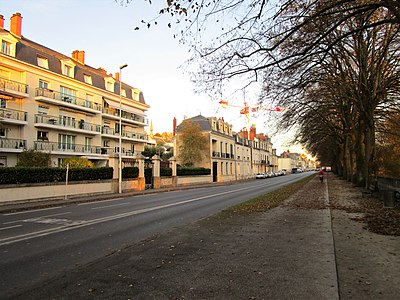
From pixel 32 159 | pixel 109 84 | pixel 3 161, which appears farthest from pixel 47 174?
pixel 109 84

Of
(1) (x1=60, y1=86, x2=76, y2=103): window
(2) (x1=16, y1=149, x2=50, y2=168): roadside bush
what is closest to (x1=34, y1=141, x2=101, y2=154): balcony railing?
(1) (x1=60, y1=86, x2=76, y2=103): window

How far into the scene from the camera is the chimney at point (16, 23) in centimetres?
3241

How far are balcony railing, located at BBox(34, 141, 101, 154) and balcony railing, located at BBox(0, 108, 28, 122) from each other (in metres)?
2.77

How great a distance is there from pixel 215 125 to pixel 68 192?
3758 centimetres

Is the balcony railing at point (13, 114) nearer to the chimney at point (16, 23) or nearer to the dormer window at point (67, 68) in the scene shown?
the dormer window at point (67, 68)

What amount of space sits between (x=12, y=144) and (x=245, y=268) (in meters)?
30.4

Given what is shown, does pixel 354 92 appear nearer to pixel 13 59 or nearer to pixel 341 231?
pixel 341 231

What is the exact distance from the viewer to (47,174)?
63.4ft

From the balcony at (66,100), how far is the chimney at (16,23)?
273 inches

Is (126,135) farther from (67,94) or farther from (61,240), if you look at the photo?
(61,240)

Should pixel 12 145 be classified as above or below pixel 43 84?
below

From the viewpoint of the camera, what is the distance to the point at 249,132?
83.1 metres

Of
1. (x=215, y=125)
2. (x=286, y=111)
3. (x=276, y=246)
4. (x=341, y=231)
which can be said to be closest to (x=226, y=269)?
(x=276, y=246)

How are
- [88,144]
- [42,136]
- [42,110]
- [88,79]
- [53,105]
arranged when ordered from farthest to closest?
[88,79] → [88,144] → [53,105] → [42,110] → [42,136]
